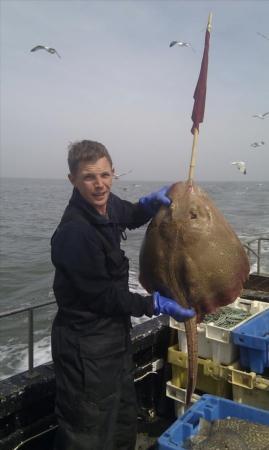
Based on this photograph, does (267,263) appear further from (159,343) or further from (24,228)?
(24,228)

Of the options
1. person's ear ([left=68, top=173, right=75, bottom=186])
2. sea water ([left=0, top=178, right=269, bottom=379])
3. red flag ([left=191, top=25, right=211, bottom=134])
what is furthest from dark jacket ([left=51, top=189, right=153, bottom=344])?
sea water ([left=0, top=178, right=269, bottom=379])

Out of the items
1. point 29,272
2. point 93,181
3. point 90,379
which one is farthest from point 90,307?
point 29,272

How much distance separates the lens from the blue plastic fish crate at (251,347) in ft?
12.5

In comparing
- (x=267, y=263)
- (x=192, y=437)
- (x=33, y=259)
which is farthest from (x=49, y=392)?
(x=33, y=259)

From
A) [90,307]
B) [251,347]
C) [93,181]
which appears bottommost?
[251,347]

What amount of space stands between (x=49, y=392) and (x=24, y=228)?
2722 centimetres

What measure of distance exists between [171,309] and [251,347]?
5.22 ft

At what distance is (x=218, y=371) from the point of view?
404 centimetres

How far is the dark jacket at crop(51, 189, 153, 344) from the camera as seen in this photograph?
2586 millimetres

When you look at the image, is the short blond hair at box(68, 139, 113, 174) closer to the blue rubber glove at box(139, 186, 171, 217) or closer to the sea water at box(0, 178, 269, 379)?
the blue rubber glove at box(139, 186, 171, 217)

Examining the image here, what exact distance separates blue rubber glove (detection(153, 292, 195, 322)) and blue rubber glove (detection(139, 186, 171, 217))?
25.0 inches

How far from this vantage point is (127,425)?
3113 millimetres

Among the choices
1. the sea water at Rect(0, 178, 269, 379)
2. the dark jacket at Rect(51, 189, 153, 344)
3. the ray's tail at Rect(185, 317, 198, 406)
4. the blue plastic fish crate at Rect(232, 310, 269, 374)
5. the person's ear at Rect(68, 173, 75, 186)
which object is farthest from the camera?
the sea water at Rect(0, 178, 269, 379)

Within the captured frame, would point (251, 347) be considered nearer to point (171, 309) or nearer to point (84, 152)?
point (171, 309)
